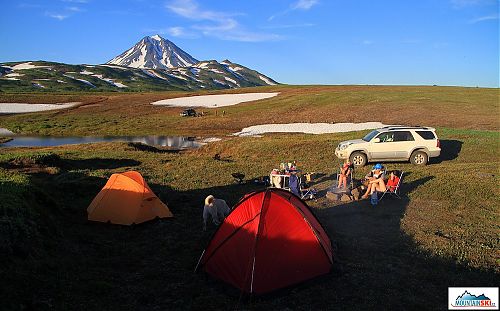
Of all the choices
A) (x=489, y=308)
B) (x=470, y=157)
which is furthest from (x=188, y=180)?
(x=470, y=157)

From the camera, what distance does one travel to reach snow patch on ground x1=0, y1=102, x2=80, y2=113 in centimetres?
7700

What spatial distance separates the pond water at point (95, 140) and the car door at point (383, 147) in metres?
18.8

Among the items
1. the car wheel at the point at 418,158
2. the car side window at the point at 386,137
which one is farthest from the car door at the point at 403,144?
the car wheel at the point at 418,158

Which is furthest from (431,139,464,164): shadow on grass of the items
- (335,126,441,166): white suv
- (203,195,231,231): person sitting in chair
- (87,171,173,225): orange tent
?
(87,171,173,225): orange tent

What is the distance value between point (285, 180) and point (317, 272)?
333 inches

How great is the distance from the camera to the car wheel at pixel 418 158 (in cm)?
2252

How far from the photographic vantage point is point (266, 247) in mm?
9023

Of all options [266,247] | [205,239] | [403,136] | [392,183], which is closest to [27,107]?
[403,136]

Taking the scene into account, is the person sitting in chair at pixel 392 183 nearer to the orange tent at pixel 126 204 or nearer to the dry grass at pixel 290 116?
the orange tent at pixel 126 204

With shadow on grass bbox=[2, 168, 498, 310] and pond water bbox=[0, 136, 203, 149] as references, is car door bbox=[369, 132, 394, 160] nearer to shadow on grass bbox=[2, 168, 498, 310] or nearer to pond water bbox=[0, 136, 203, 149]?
shadow on grass bbox=[2, 168, 498, 310]

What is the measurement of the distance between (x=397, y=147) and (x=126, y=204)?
50.9 feet

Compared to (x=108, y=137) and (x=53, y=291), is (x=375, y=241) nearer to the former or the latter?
(x=53, y=291)

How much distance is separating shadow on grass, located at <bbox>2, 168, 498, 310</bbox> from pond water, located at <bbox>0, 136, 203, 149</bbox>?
995 inches

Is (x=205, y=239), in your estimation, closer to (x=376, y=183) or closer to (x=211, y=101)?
(x=376, y=183)
